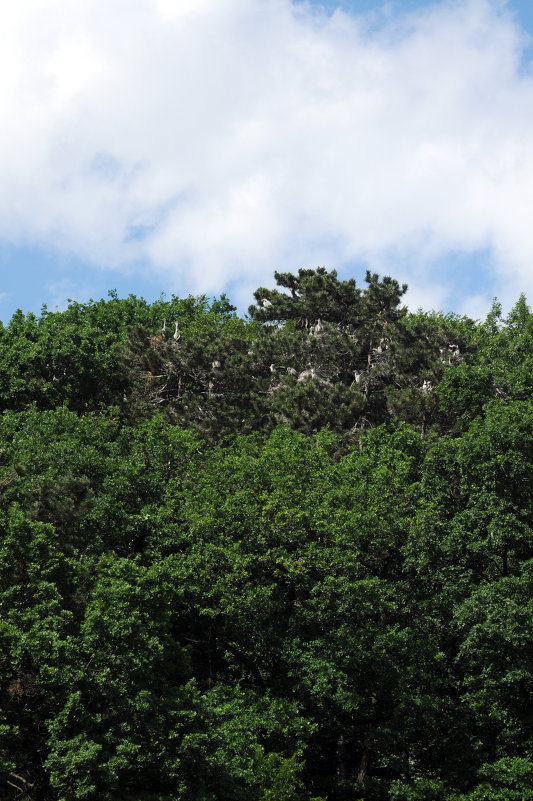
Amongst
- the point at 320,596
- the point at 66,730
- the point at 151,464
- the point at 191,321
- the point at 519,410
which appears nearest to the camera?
the point at 66,730

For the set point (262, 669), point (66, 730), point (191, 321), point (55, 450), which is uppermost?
point (191, 321)

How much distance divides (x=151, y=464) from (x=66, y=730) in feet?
51.1

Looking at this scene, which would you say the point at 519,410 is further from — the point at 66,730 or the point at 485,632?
the point at 66,730

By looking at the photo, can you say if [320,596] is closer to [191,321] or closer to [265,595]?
[265,595]

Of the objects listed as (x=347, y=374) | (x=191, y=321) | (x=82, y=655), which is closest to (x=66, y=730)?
(x=82, y=655)

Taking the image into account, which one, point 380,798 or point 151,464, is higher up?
point 151,464

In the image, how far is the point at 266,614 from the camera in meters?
31.4

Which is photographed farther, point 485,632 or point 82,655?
point 485,632

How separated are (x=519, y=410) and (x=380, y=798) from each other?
51.2 feet

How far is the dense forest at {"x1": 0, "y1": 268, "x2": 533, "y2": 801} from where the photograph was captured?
964 inches

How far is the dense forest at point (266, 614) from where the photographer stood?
2448 cm

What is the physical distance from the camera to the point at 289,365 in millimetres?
52250

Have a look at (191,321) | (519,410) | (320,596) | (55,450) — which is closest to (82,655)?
(320,596)

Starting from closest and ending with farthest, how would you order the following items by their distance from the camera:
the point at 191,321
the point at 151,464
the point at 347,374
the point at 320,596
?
the point at 320,596, the point at 151,464, the point at 347,374, the point at 191,321
